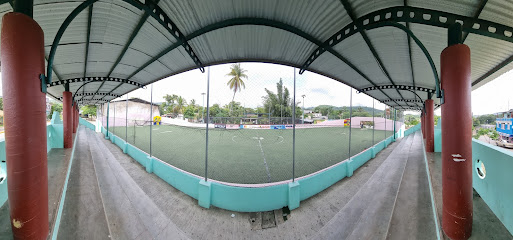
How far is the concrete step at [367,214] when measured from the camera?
3.70 metres

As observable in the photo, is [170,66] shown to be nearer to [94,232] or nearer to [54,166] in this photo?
[54,166]

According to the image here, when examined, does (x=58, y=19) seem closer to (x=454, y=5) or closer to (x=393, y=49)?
(x=454, y=5)

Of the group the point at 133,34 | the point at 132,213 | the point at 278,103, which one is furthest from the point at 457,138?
the point at 278,103

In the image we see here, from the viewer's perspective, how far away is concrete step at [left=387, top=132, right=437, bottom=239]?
3418 mm

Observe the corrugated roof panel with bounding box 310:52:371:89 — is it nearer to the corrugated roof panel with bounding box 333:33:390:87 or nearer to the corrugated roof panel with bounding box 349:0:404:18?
the corrugated roof panel with bounding box 333:33:390:87

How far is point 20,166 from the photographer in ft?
6.62

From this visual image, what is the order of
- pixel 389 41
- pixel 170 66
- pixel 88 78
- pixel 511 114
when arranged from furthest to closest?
pixel 511 114 → pixel 88 78 → pixel 170 66 → pixel 389 41

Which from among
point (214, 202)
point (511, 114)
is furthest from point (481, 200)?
point (511, 114)

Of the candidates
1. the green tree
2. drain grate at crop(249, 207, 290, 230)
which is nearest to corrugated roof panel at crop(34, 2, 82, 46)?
drain grate at crop(249, 207, 290, 230)

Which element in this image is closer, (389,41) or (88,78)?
(389,41)

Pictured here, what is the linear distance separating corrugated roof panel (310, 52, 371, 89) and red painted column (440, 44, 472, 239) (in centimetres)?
302

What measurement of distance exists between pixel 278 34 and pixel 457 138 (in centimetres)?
397

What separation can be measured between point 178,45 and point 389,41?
591cm

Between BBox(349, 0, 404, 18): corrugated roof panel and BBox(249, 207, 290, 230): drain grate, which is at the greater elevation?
BBox(349, 0, 404, 18): corrugated roof panel
